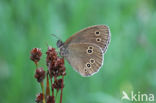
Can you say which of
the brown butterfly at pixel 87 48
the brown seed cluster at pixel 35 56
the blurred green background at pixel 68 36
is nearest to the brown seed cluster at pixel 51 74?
the brown seed cluster at pixel 35 56

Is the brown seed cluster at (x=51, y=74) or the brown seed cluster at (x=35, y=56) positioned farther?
the brown seed cluster at (x=35, y=56)

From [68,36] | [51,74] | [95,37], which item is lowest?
[51,74]

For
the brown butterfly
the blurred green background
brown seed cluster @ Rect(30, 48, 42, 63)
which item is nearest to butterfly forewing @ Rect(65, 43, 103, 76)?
the brown butterfly

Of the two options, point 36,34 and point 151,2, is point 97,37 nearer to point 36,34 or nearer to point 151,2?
point 36,34

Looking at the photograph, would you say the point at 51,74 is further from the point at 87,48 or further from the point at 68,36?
the point at 68,36
